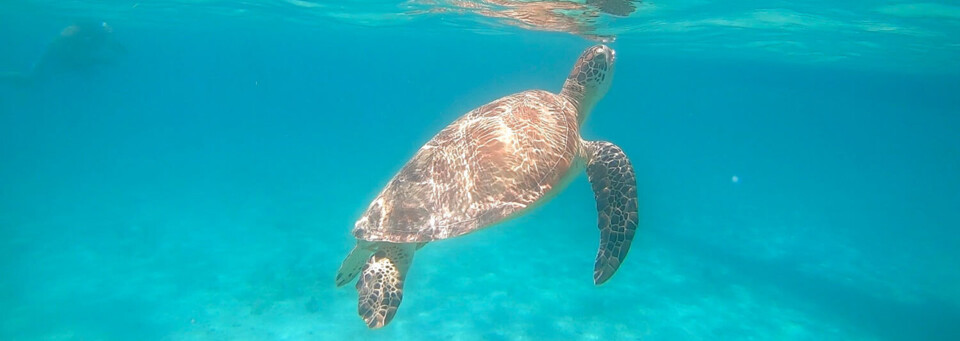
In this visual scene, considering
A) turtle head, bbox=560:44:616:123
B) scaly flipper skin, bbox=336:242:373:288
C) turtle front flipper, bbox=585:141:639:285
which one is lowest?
scaly flipper skin, bbox=336:242:373:288

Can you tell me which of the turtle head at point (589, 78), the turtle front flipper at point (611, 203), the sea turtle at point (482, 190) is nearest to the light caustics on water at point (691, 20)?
the turtle head at point (589, 78)

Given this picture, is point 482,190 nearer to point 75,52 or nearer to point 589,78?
point 589,78

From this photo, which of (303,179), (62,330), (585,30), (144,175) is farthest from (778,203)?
(144,175)

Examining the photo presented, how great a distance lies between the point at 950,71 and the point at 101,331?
3267 cm

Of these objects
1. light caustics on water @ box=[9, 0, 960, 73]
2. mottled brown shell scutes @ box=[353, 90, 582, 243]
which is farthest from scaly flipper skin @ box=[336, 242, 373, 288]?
light caustics on water @ box=[9, 0, 960, 73]

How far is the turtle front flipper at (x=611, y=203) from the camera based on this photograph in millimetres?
4781

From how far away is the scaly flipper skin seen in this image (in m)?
5.66

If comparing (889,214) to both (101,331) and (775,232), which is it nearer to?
(775,232)

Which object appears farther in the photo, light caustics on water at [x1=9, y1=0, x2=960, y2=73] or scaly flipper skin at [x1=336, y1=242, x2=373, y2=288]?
light caustics on water at [x1=9, y1=0, x2=960, y2=73]

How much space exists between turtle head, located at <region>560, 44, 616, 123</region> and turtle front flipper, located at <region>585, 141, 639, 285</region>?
1.58 meters

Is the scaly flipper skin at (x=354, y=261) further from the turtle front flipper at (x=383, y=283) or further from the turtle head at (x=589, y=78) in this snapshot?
the turtle head at (x=589, y=78)

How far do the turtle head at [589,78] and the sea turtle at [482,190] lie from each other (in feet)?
5.54

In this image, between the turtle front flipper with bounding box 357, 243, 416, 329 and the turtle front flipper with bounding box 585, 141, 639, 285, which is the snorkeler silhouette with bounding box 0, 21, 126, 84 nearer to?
the turtle front flipper with bounding box 357, 243, 416, 329

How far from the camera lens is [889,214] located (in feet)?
93.6
